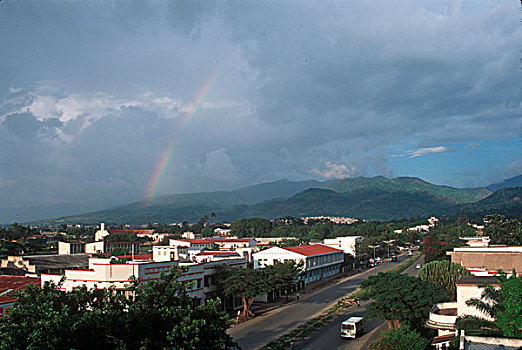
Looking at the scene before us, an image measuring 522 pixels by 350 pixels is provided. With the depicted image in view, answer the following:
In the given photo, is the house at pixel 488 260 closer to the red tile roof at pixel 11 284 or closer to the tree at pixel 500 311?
the tree at pixel 500 311

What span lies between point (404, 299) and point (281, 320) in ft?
43.1

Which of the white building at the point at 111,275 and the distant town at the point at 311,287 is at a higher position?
the white building at the point at 111,275

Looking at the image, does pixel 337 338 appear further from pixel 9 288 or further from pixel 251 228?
pixel 251 228

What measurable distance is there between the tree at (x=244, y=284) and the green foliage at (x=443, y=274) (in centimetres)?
1353

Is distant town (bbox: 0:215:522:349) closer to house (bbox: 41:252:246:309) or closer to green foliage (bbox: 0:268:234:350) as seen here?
house (bbox: 41:252:246:309)

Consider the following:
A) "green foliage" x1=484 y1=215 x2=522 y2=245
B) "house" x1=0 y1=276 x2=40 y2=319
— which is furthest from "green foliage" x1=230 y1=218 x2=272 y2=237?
"house" x1=0 y1=276 x2=40 y2=319

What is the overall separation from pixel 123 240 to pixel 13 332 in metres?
115

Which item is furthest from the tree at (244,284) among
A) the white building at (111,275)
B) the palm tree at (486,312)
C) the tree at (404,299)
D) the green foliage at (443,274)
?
the palm tree at (486,312)

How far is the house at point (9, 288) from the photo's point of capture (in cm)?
→ 2866

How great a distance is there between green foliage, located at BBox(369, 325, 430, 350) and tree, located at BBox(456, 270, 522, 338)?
215 cm

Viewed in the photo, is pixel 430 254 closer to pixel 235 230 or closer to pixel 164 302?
pixel 164 302

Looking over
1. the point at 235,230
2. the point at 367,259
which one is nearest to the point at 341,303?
the point at 367,259

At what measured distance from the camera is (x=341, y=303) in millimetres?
44812

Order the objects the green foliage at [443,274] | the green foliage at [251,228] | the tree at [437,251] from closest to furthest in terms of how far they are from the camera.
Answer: the green foliage at [443,274]
the tree at [437,251]
the green foliage at [251,228]
